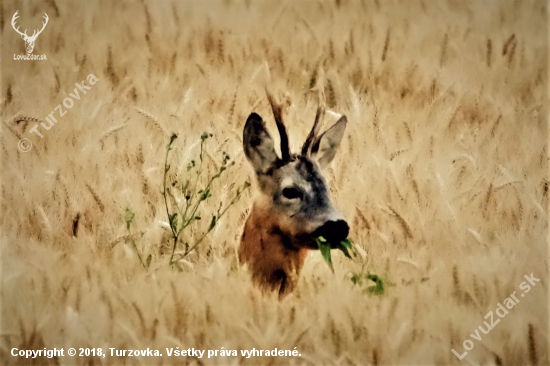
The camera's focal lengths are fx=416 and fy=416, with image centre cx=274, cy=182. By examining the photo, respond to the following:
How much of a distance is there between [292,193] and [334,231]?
19 centimetres

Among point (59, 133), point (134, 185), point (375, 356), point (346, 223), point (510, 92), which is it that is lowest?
point (375, 356)

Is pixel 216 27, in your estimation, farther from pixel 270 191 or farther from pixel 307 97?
pixel 270 191

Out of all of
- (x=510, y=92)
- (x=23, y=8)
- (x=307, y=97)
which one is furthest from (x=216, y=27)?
(x=510, y=92)

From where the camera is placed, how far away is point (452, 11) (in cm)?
149

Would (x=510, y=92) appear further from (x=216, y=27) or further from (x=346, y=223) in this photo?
(x=216, y=27)

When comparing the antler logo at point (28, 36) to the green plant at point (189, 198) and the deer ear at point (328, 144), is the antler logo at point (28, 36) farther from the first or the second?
the deer ear at point (328, 144)

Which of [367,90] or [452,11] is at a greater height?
[452,11]

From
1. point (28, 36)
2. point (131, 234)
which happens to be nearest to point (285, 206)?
point (131, 234)

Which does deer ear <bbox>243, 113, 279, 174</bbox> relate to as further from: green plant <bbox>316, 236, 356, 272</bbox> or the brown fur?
green plant <bbox>316, 236, 356, 272</bbox>

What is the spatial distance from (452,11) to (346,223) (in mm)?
852

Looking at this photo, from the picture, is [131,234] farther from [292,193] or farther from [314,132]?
[314,132]

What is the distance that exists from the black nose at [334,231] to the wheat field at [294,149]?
0.13 ft

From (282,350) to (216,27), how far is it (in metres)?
1.15

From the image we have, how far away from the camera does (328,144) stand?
1.43 metres
